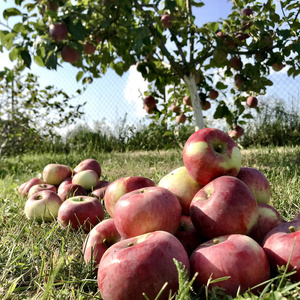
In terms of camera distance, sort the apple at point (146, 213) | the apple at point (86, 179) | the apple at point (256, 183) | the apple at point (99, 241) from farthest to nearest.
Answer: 1. the apple at point (86, 179)
2. the apple at point (256, 183)
3. the apple at point (99, 241)
4. the apple at point (146, 213)

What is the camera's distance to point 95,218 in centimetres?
156

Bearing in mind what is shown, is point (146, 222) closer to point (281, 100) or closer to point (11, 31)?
point (11, 31)

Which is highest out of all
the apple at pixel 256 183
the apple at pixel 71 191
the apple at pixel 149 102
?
the apple at pixel 149 102

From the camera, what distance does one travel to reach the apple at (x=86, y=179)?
217 centimetres

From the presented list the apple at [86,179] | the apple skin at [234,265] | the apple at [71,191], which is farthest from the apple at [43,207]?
the apple skin at [234,265]

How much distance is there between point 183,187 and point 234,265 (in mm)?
483

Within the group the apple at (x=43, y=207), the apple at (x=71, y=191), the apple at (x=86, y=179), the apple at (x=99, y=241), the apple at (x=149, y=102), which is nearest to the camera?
the apple at (x=99, y=241)

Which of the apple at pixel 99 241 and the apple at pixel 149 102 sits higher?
the apple at pixel 149 102

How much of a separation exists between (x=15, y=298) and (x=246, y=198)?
2.68ft

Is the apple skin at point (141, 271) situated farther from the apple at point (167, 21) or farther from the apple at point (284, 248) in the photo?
the apple at point (167, 21)

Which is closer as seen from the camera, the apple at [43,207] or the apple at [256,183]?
the apple at [256,183]

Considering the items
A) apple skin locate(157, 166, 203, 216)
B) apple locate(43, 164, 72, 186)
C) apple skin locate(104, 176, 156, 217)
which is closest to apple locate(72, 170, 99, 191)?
apple locate(43, 164, 72, 186)

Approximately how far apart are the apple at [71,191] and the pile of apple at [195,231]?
538mm

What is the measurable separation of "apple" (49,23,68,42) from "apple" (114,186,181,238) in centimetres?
191
